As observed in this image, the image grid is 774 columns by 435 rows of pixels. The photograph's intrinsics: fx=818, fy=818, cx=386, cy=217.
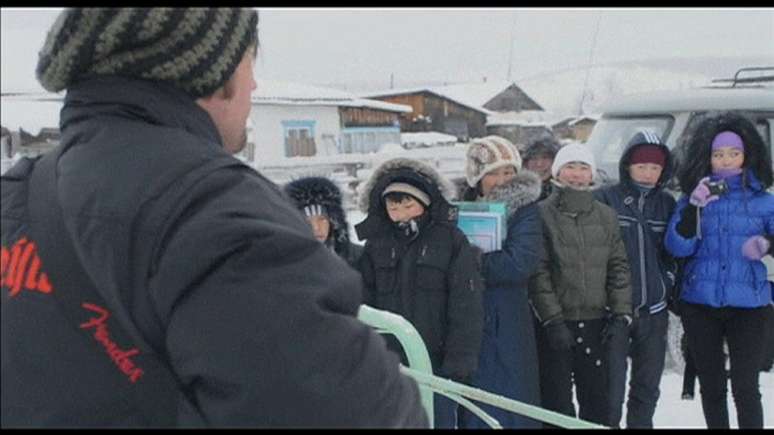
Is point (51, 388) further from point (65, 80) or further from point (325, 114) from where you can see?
point (325, 114)

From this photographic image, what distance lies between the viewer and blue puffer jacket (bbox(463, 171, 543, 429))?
3484 mm

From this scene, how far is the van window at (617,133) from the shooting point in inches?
225

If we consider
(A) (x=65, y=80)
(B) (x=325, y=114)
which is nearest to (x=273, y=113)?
(B) (x=325, y=114)

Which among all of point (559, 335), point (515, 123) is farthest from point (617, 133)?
point (515, 123)

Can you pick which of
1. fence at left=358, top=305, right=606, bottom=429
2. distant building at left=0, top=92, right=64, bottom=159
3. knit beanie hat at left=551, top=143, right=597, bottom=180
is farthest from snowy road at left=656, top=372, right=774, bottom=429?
distant building at left=0, top=92, right=64, bottom=159

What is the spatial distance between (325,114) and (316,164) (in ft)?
40.1

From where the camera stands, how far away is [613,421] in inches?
149

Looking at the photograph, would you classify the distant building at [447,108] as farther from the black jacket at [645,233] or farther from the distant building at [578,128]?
the black jacket at [645,233]

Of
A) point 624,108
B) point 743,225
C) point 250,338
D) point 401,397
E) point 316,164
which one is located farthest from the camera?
point 316,164

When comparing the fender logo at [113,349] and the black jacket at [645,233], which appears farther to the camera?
the black jacket at [645,233]

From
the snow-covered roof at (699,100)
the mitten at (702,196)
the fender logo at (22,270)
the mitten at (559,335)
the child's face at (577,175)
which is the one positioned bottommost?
the mitten at (559,335)

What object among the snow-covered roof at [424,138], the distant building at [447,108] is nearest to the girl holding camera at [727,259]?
the snow-covered roof at [424,138]

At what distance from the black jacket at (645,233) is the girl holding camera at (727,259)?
0.10 meters

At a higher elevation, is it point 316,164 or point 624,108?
point 624,108
